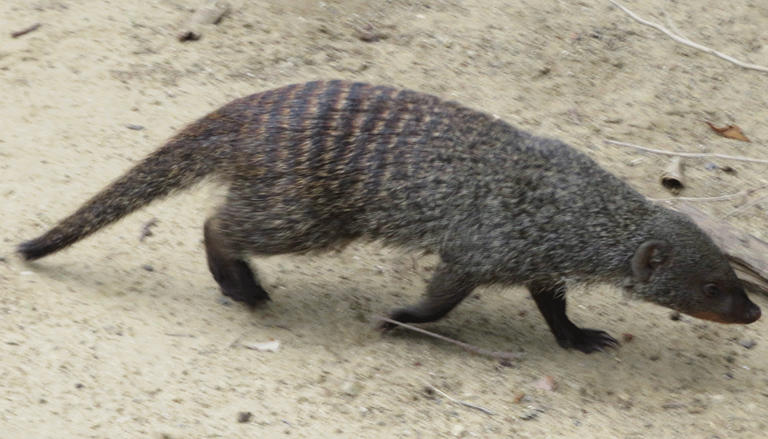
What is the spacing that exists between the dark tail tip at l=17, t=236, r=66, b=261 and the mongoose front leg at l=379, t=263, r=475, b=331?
158 centimetres

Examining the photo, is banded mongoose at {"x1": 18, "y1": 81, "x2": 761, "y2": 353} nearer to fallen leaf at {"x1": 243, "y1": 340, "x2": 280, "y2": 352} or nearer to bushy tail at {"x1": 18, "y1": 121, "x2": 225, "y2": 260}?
bushy tail at {"x1": 18, "y1": 121, "x2": 225, "y2": 260}

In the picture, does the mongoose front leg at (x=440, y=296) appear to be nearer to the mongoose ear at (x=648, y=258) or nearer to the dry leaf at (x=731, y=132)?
the mongoose ear at (x=648, y=258)

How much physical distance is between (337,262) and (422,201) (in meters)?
1.03

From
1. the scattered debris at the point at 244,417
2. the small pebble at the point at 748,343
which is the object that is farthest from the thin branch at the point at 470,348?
the small pebble at the point at 748,343

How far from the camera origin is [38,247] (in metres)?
3.76

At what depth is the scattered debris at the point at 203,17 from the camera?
5703mm

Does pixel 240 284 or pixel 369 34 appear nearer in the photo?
pixel 240 284

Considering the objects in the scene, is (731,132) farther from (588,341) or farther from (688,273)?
(588,341)

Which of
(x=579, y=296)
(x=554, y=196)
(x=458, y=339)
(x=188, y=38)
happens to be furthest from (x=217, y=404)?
(x=188, y=38)

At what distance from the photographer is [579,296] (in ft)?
14.8

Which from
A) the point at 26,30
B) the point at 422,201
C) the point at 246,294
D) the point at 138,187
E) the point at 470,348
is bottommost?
the point at 246,294

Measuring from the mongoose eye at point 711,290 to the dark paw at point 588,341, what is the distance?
527 millimetres

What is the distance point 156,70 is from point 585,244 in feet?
10.3

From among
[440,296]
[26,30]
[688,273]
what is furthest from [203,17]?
[688,273]
